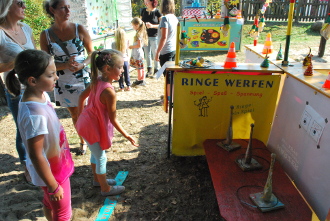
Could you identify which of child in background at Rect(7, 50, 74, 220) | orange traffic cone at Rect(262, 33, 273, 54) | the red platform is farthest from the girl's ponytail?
orange traffic cone at Rect(262, 33, 273, 54)

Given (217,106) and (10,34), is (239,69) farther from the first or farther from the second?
(10,34)

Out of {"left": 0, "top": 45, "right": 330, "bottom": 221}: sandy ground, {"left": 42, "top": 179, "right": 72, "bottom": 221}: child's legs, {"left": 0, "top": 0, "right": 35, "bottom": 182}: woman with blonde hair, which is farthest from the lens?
{"left": 0, "top": 45, "right": 330, "bottom": 221}: sandy ground

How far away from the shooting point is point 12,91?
1893mm

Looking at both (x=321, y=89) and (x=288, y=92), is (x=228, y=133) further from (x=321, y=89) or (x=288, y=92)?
(x=321, y=89)

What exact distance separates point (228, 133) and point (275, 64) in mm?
1018

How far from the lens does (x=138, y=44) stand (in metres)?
5.72

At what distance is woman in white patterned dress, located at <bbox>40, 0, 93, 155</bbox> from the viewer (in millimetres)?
2727

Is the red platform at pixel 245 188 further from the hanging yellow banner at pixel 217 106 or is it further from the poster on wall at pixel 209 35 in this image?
the poster on wall at pixel 209 35

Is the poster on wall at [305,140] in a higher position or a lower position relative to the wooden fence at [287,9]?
lower

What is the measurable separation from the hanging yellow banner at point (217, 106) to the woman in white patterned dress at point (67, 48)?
1121 mm

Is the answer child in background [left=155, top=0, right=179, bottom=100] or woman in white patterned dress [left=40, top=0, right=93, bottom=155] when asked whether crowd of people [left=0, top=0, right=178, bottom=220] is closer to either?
woman in white patterned dress [left=40, top=0, right=93, bottom=155]

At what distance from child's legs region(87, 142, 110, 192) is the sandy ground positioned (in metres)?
0.18

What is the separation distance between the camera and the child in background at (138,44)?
5.54m

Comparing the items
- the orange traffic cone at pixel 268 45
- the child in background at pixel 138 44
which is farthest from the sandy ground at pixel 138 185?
the child in background at pixel 138 44
